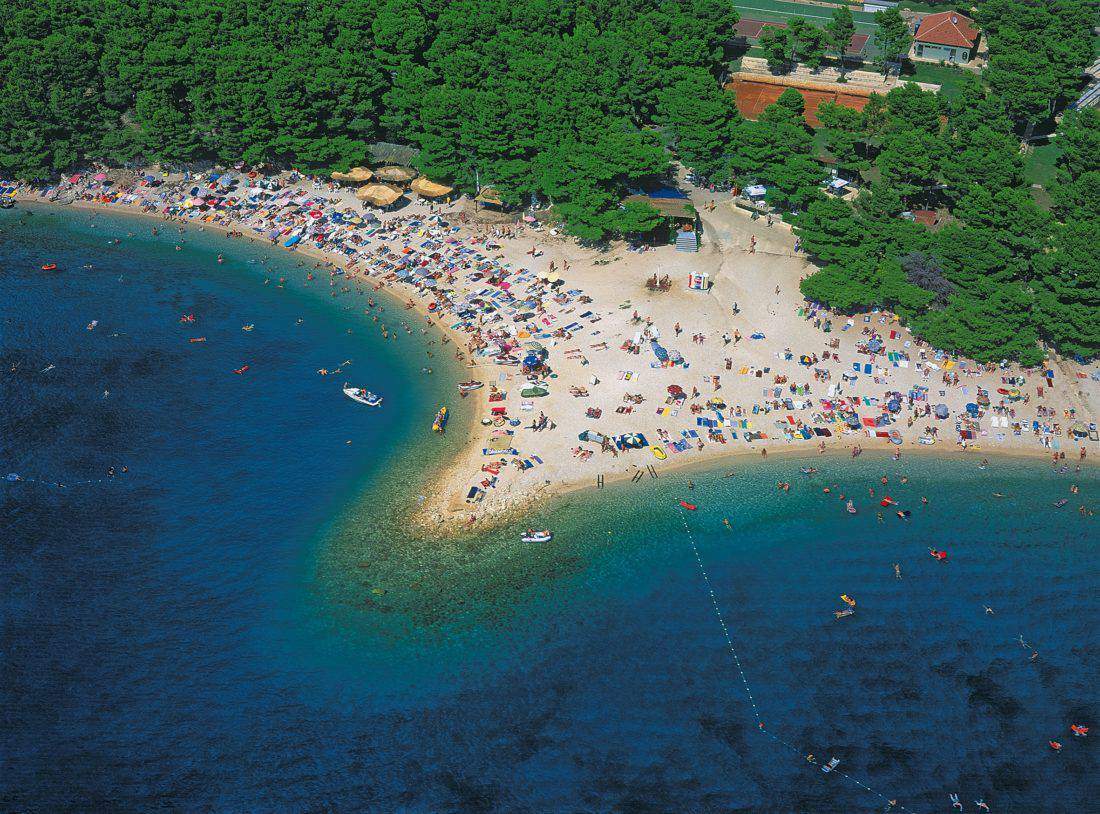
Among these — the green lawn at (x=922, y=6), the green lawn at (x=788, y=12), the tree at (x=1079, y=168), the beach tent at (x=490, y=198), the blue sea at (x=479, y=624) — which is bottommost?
the blue sea at (x=479, y=624)

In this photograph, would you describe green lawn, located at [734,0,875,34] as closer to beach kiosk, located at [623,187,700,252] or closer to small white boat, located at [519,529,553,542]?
beach kiosk, located at [623,187,700,252]

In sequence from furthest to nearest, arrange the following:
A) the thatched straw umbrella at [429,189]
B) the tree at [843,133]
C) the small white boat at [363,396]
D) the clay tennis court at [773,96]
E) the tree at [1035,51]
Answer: the clay tennis court at [773,96] < the thatched straw umbrella at [429,189] < the tree at [1035,51] < the tree at [843,133] < the small white boat at [363,396]

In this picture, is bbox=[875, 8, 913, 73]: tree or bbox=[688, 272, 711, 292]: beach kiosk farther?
bbox=[875, 8, 913, 73]: tree

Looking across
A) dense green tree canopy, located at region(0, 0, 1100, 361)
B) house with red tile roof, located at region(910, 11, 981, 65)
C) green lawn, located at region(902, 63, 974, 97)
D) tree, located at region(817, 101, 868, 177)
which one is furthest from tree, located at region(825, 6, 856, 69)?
tree, located at region(817, 101, 868, 177)

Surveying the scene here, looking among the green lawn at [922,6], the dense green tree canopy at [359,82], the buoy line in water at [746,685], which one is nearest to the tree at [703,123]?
the dense green tree canopy at [359,82]

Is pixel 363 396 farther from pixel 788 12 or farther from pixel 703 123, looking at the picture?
pixel 788 12

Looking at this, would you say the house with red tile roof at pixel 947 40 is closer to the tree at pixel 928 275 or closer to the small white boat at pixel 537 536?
the tree at pixel 928 275

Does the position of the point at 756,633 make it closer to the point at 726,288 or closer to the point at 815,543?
the point at 815,543
